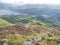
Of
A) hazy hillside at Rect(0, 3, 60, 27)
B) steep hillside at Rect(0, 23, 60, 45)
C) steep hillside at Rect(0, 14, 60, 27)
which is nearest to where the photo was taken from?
steep hillside at Rect(0, 23, 60, 45)

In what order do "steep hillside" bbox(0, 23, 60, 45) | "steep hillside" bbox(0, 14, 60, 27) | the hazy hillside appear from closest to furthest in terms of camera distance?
"steep hillside" bbox(0, 23, 60, 45) → "steep hillside" bbox(0, 14, 60, 27) → the hazy hillside

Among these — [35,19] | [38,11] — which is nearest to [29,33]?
[35,19]

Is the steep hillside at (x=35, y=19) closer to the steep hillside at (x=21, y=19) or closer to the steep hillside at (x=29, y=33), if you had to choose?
the steep hillside at (x=21, y=19)

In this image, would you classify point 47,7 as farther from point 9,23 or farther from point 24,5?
point 9,23

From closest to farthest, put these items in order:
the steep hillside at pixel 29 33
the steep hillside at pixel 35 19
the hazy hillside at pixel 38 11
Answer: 1. the steep hillside at pixel 29 33
2. the steep hillside at pixel 35 19
3. the hazy hillside at pixel 38 11

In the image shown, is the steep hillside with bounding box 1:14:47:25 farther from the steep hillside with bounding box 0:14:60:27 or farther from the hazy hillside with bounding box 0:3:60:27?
the hazy hillside with bounding box 0:3:60:27

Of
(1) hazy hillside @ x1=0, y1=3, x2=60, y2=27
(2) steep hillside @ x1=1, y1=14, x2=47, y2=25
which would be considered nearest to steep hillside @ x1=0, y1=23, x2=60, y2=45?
(2) steep hillside @ x1=1, y1=14, x2=47, y2=25

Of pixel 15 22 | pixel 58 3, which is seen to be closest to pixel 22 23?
pixel 15 22

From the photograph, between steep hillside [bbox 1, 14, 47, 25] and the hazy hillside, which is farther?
the hazy hillside

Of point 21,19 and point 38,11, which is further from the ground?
point 38,11

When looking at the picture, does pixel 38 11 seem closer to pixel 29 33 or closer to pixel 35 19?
pixel 35 19

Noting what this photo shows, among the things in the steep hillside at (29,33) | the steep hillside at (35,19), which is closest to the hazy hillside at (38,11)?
the steep hillside at (35,19)

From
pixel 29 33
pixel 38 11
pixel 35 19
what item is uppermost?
pixel 38 11
